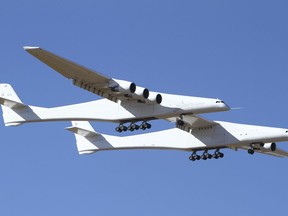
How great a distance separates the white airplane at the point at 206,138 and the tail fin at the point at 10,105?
4.08 meters

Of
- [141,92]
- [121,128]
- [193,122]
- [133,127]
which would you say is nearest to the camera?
[141,92]

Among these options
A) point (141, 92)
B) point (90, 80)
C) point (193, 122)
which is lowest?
point (193, 122)

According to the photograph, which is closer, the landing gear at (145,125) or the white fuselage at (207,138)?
the landing gear at (145,125)

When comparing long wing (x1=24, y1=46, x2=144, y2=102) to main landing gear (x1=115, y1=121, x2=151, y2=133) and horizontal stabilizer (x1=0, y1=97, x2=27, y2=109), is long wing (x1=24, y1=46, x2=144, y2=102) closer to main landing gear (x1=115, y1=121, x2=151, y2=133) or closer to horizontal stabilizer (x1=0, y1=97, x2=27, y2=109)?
main landing gear (x1=115, y1=121, x2=151, y2=133)

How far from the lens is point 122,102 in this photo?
77.6m

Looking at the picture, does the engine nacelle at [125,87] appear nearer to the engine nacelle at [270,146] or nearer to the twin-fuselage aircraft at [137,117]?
the twin-fuselage aircraft at [137,117]

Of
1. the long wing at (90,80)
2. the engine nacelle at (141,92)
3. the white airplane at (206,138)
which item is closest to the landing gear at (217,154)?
the white airplane at (206,138)

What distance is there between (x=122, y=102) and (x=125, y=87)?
3.20 meters

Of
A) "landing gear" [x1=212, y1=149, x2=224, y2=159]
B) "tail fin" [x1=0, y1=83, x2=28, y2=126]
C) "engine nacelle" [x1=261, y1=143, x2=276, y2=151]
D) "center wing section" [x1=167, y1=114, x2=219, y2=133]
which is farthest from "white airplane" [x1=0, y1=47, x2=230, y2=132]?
"engine nacelle" [x1=261, y1=143, x2=276, y2=151]

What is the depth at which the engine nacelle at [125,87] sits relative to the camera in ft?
245

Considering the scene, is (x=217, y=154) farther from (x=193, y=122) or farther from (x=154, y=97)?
(x=154, y=97)

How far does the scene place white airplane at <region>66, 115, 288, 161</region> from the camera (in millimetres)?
81062

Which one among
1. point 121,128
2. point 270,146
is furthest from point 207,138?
point 121,128

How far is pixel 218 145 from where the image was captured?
8219 centimetres
